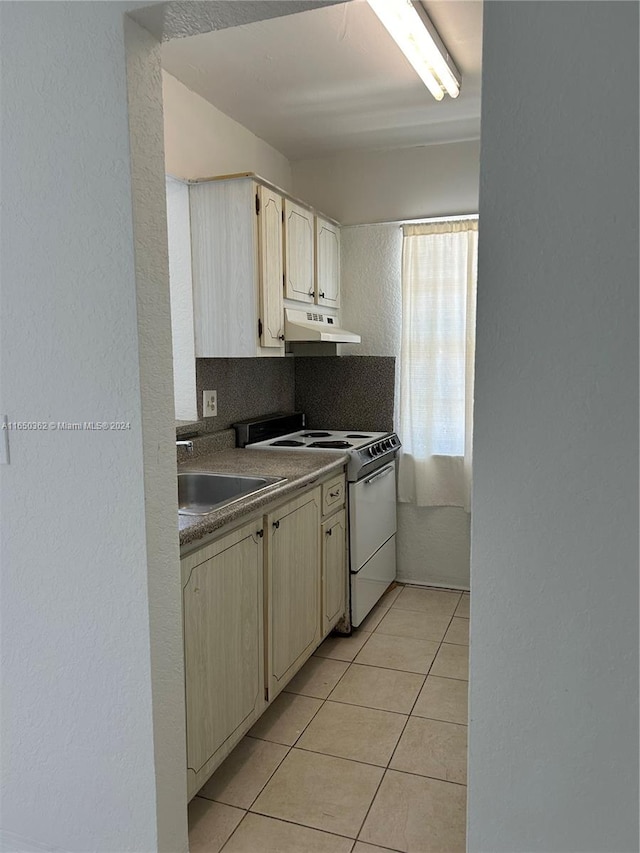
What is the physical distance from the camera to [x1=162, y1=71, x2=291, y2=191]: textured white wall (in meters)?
2.75

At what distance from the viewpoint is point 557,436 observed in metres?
1.19

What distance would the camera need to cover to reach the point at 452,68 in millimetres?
2607

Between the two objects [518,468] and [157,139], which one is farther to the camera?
[157,139]

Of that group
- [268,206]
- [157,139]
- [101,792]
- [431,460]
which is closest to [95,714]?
[101,792]

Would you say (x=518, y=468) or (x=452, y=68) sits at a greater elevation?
(x=452, y=68)

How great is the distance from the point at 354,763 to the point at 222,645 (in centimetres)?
66

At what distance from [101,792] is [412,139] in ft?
11.0

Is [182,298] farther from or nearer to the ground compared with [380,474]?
farther from the ground

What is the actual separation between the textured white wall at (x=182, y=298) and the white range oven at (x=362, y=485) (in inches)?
15.3

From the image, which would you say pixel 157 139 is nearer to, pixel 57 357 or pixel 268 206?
pixel 57 357

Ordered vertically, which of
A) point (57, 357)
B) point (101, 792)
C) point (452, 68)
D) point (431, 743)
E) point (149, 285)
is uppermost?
point (452, 68)

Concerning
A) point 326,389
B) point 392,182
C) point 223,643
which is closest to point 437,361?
point 326,389

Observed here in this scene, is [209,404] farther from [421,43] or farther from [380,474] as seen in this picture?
[421,43]

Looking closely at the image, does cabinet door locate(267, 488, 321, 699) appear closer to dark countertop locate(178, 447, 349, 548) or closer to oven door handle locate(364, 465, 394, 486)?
dark countertop locate(178, 447, 349, 548)
